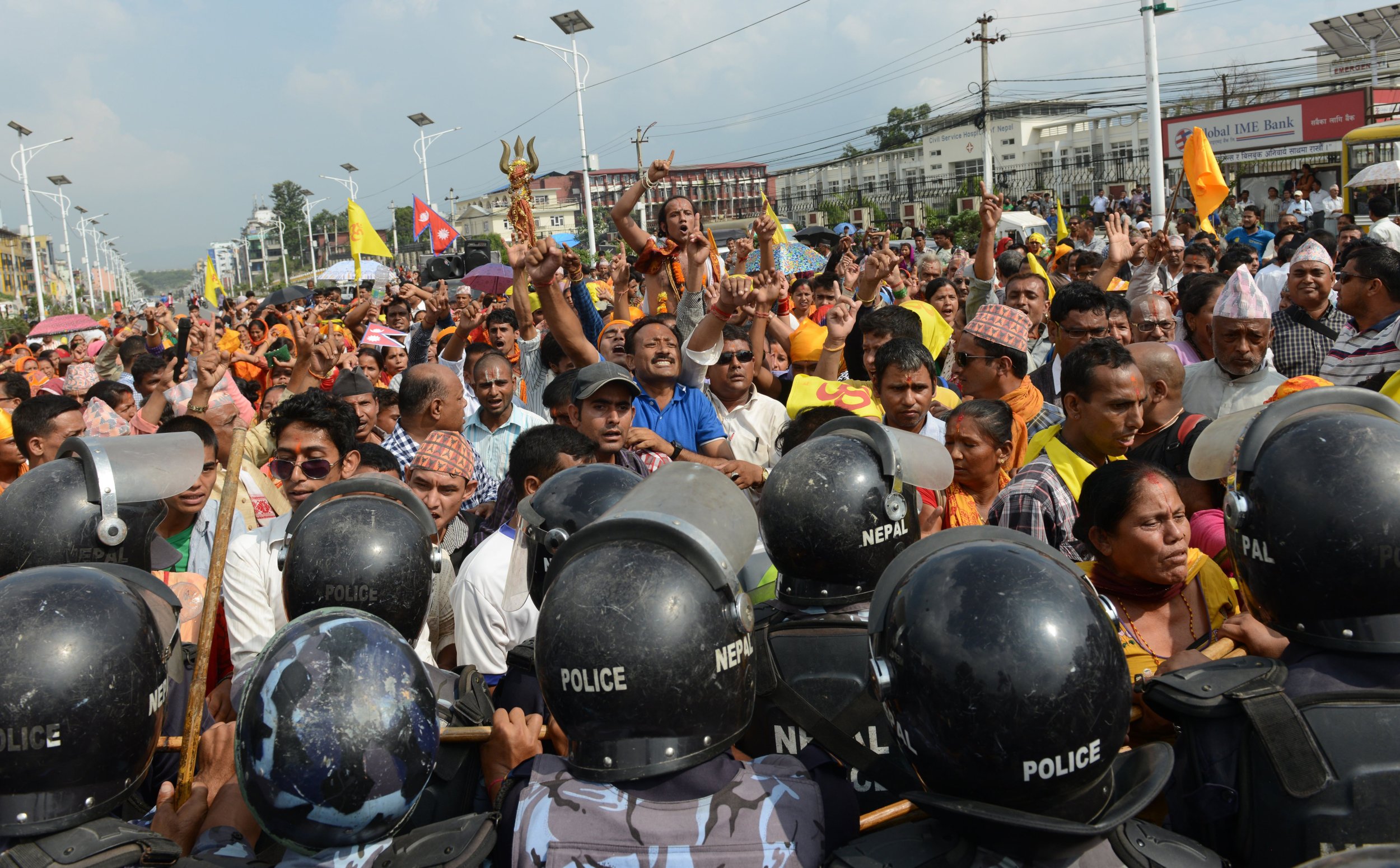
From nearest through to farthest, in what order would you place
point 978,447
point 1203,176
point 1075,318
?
point 978,447
point 1075,318
point 1203,176

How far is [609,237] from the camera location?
9081cm

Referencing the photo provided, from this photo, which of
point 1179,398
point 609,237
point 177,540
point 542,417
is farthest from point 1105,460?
point 609,237

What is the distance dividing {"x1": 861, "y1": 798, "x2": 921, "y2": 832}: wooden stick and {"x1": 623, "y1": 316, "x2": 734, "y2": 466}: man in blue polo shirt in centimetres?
331

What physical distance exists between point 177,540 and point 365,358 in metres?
4.59

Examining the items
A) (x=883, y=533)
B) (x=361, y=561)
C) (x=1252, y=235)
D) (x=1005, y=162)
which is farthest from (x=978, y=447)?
(x=1005, y=162)

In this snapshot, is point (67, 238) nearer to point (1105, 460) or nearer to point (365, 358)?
point (365, 358)

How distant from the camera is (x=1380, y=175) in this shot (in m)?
20.5

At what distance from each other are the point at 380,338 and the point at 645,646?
28.6 ft

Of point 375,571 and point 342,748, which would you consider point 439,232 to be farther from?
point 342,748

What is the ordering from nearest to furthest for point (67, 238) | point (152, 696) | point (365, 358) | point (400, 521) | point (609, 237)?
point (152, 696) → point (400, 521) → point (365, 358) → point (67, 238) → point (609, 237)

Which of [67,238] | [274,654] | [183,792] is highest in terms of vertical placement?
[67,238]

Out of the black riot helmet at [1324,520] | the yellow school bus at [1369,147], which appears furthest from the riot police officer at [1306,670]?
the yellow school bus at [1369,147]

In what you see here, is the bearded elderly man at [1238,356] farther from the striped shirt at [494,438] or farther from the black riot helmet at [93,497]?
the black riot helmet at [93,497]

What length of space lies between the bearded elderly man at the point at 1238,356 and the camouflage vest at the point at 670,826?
407 cm
